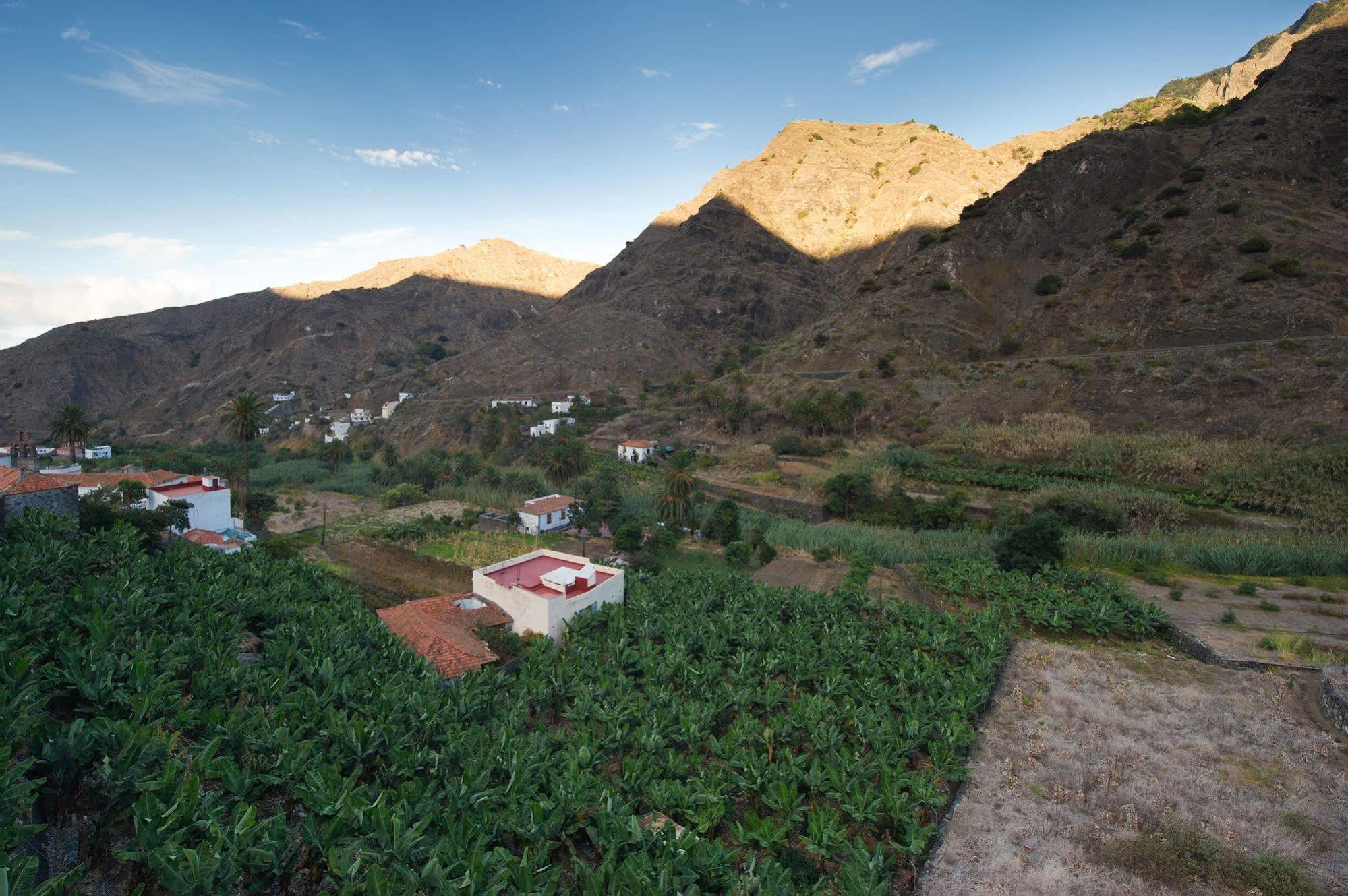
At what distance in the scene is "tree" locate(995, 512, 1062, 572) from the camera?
24.3 metres

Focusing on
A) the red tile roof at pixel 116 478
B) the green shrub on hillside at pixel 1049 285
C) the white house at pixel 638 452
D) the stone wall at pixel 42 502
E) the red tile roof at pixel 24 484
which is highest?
the green shrub on hillside at pixel 1049 285

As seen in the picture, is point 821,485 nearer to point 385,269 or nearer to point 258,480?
point 258,480

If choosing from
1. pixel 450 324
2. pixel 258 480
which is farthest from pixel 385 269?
pixel 258 480

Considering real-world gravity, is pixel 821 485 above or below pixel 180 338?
below

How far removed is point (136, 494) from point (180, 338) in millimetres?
126123

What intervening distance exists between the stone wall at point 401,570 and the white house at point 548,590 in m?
3.83

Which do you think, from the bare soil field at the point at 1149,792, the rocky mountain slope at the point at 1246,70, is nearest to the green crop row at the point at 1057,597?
the bare soil field at the point at 1149,792

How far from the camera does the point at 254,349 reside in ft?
372

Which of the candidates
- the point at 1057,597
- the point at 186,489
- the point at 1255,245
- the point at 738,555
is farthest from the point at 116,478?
the point at 1255,245

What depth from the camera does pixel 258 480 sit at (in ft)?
184

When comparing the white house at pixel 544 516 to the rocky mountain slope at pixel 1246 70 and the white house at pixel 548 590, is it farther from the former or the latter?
the rocky mountain slope at pixel 1246 70

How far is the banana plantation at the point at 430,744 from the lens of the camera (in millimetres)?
7109

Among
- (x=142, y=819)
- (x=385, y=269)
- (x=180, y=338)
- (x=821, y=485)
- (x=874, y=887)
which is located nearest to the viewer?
(x=142, y=819)

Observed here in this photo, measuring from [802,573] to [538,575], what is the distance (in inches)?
503
